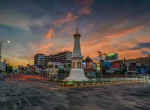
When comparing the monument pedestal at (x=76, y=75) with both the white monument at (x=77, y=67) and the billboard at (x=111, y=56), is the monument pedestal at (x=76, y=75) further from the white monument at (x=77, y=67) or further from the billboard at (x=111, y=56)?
the billboard at (x=111, y=56)

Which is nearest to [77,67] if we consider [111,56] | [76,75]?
[76,75]

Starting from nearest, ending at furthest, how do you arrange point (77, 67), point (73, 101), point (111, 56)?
point (73, 101) → point (77, 67) → point (111, 56)

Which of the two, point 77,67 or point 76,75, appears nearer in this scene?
point 76,75

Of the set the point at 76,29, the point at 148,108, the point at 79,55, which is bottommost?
the point at 148,108

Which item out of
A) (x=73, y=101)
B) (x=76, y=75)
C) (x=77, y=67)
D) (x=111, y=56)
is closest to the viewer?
(x=73, y=101)

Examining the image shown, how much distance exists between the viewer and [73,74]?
136ft

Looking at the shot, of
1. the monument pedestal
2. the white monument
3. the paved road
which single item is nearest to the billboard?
the white monument

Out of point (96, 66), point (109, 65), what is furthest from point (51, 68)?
point (109, 65)

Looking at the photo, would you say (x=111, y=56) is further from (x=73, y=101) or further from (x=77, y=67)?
(x=73, y=101)

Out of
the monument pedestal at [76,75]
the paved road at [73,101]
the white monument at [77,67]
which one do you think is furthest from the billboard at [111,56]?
the paved road at [73,101]

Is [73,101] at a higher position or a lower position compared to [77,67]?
lower

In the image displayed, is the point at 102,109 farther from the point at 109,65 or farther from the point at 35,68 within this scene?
the point at 35,68

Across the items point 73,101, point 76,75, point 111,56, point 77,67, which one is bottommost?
point 73,101

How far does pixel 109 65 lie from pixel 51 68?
3934 cm
